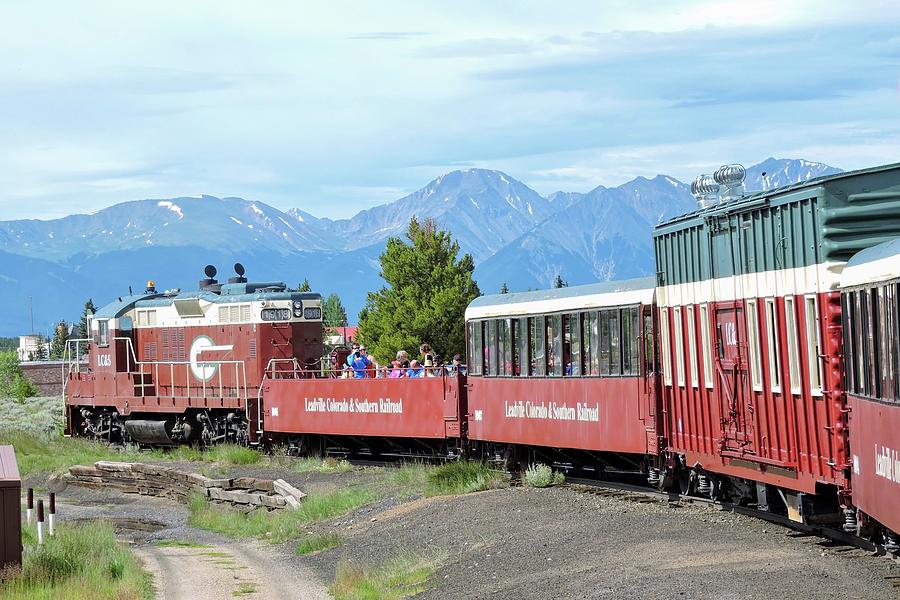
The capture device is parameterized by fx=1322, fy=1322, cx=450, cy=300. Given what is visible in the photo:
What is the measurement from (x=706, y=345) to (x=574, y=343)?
4.28 m

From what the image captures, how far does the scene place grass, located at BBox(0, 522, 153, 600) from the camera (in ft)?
51.3

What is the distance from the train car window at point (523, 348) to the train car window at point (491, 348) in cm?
91

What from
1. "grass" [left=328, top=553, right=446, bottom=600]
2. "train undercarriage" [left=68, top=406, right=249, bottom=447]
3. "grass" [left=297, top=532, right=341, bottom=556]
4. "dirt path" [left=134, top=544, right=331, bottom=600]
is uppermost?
"train undercarriage" [left=68, top=406, right=249, bottom=447]

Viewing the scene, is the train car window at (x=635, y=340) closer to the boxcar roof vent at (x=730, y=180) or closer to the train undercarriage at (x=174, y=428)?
the boxcar roof vent at (x=730, y=180)

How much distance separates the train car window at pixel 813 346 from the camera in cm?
1276

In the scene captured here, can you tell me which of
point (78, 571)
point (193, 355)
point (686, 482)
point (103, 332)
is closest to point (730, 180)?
point (686, 482)

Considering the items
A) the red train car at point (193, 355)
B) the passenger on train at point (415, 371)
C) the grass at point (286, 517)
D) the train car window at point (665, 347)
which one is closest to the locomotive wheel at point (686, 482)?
the train car window at point (665, 347)

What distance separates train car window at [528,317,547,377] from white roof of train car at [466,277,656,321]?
0.54 feet

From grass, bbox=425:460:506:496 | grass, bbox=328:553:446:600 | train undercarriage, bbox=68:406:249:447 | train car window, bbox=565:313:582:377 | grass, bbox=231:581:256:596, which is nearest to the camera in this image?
grass, bbox=328:553:446:600

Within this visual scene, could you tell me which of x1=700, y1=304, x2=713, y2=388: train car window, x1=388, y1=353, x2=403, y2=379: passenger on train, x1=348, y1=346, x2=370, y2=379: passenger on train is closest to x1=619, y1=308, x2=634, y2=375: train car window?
x1=700, y1=304, x2=713, y2=388: train car window

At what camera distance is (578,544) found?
14.7m

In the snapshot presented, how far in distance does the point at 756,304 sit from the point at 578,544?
10.8 feet

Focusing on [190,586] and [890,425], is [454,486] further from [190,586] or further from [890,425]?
[890,425]

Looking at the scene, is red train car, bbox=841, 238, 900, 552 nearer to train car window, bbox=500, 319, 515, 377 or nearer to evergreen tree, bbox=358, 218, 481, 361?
train car window, bbox=500, 319, 515, 377
